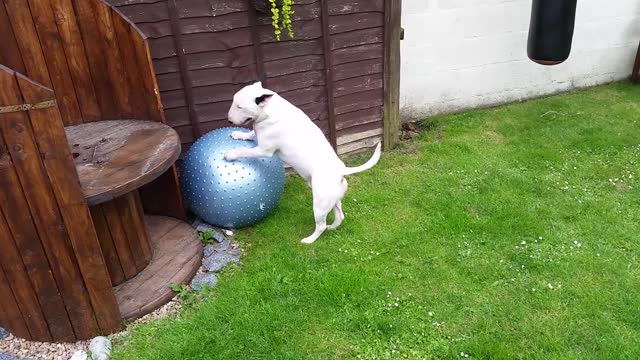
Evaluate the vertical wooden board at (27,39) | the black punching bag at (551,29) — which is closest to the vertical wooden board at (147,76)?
the vertical wooden board at (27,39)

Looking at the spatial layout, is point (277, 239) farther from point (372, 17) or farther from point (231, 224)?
point (372, 17)

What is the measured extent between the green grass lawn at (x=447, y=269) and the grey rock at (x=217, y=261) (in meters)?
0.09

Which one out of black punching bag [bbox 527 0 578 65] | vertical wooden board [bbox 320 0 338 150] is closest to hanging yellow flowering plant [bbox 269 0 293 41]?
vertical wooden board [bbox 320 0 338 150]

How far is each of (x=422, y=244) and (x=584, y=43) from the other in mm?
4217

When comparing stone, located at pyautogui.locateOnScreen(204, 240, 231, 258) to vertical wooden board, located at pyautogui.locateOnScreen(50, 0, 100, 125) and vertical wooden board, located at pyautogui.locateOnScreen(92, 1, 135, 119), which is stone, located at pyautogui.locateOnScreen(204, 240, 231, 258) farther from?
vertical wooden board, located at pyautogui.locateOnScreen(50, 0, 100, 125)

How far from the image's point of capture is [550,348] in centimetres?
273

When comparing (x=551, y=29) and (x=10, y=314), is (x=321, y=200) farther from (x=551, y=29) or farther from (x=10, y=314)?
(x=551, y=29)

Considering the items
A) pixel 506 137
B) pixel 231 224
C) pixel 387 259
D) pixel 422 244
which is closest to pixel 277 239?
pixel 231 224

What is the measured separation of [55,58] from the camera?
3.13 meters

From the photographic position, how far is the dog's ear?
324 cm

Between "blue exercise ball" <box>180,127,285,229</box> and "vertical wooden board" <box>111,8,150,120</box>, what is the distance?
1.52 ft

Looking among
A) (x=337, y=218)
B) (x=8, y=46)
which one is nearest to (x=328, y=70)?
(x=337, y=218)

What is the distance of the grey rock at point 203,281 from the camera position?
3249 millimetres

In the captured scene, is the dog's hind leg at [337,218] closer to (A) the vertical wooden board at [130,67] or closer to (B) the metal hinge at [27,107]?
(A) the vertical wooden board at [130,67]
